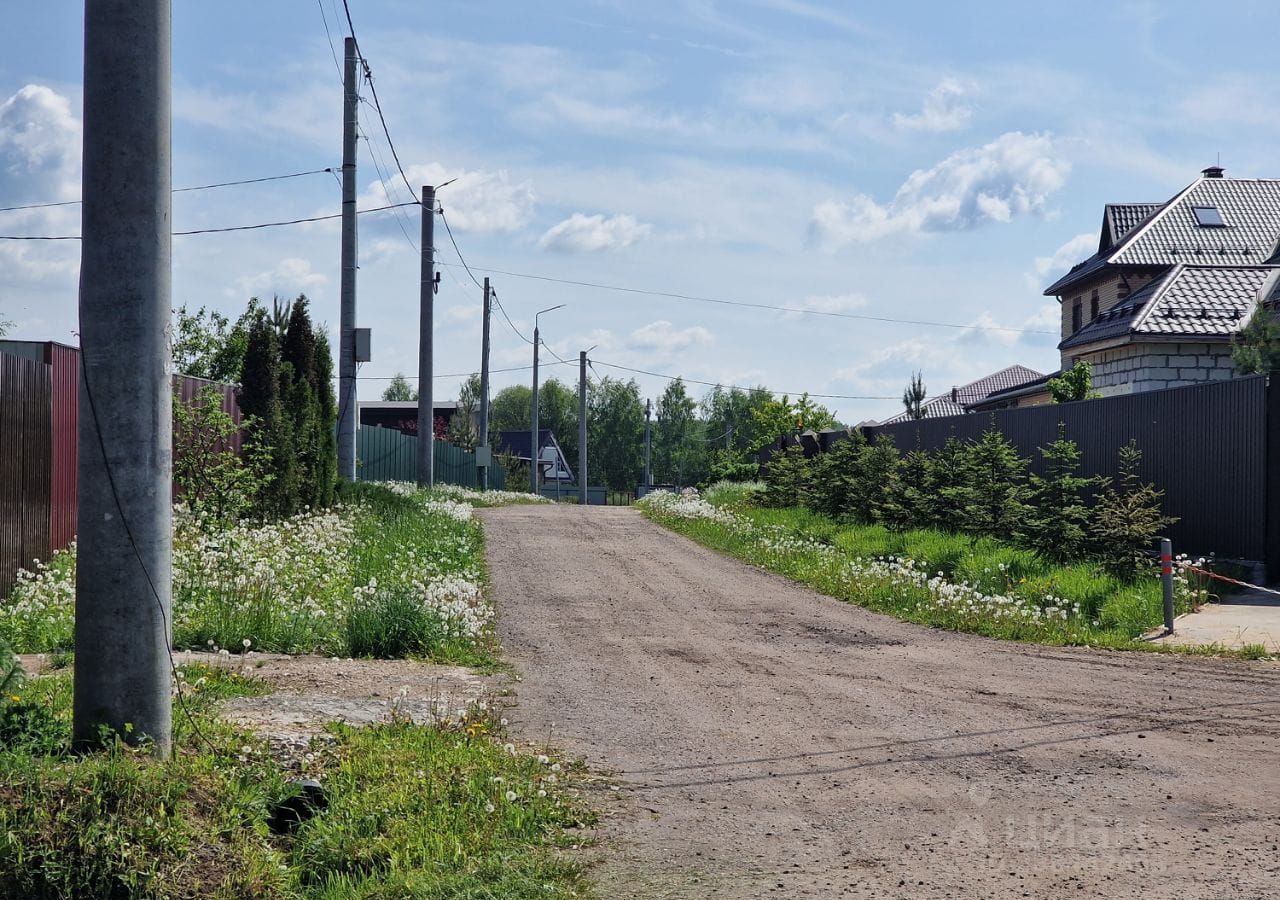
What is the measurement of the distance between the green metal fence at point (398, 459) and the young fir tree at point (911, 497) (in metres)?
15.8

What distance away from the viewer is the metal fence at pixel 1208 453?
13.6m

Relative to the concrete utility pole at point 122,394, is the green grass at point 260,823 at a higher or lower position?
lower

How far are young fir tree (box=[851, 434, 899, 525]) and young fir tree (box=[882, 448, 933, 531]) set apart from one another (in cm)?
22

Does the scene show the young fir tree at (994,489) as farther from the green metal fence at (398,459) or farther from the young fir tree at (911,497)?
the green metal fence at (398,459)

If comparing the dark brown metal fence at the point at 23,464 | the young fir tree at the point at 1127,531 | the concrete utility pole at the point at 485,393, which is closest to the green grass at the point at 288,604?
the dark brown metal fence at the point at 23,464

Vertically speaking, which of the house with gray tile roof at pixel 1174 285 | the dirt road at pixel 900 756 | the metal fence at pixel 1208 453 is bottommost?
the dirt road at pixel 900 756

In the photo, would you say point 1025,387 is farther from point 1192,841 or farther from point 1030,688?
point 1192,841

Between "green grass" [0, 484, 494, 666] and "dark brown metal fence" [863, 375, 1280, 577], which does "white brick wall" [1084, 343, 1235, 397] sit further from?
"green grass" [0, 484, 494, 666]

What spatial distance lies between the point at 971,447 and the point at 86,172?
16.4 m

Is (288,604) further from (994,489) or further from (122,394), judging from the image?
(994,489)

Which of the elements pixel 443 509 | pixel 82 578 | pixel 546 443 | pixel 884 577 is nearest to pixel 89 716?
pixel 82 578

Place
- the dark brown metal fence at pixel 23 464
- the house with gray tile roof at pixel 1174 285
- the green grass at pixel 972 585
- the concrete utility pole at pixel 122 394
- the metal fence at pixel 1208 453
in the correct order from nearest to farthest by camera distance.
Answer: the concrete utility pole at pixel 122 394, the dark brown metal fence at pixel 23 464, the green grass at pixel 972 585, the metal fence at pixel 1208 453, the house with gray tile roof at pixel 1174 285

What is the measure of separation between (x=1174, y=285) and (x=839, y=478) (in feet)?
35.6

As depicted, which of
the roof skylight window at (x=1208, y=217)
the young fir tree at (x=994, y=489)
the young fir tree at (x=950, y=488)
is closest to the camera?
the young fir tree at (x=994, y=489)
